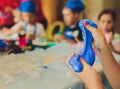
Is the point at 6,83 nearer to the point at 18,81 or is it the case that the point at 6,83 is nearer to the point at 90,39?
the point at 18,81

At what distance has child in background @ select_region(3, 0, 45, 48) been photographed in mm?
1662

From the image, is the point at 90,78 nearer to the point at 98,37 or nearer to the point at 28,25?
the point at 98,37

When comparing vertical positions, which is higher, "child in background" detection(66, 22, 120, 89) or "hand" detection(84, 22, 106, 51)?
"hand" detection(84, 22, 106, 51)

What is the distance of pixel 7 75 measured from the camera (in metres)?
0.79

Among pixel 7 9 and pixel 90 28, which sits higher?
pixel 90 28

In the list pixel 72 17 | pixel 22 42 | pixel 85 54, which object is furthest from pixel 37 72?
pixel 72 17

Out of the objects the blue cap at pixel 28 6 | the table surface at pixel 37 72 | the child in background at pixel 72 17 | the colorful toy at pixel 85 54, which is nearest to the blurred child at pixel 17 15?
the blue cap at pixel 28 6

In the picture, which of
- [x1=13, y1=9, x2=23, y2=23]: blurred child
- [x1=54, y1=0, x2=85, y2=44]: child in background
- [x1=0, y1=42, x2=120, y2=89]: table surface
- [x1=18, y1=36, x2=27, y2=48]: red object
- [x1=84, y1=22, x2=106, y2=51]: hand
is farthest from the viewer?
[x1=13, y1=9, x2=23, y2=23]: blurred child

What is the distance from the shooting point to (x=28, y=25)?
1.69 metres

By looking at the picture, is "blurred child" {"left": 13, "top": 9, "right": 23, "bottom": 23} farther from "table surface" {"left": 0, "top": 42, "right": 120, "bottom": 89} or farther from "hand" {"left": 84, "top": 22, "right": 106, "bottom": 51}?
"hand" {"left": 84, "top": 22, "right": 106, "bottom": 51}

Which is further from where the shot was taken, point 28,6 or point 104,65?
point 28,6

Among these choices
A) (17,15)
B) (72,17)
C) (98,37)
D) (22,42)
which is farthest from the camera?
(17,15)

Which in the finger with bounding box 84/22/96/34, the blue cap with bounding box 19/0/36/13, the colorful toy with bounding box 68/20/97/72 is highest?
the finger with bounding box 84/22/96/34

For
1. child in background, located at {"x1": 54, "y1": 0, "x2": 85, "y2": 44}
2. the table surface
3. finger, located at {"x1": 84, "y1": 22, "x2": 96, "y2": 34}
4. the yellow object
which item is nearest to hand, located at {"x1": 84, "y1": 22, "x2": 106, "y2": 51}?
finger, located at {"x1": 84, "y1": 22, "x2": 96, "y2": 34}
